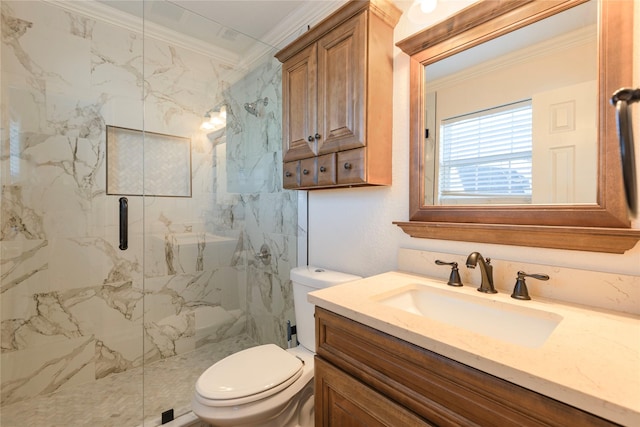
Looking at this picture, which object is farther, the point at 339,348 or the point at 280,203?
the point at 280,203

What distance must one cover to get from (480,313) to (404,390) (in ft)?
1.39

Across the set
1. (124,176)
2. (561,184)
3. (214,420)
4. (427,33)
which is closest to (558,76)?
(561,184)

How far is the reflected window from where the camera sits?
40.6 inches

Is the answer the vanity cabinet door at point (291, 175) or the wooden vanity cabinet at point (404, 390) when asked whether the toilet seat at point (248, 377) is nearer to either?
the wooden vanity cabinet at point (404, 390)

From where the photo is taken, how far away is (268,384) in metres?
1.19

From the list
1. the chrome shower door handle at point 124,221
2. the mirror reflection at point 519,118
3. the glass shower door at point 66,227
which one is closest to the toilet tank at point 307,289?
the mirror reflection at point 519,118

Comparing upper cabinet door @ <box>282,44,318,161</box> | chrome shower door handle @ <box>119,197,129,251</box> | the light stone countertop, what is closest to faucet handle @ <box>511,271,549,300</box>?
the light stone countertop

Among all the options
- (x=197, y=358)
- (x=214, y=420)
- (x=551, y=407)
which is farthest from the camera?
(x=197, y=358)

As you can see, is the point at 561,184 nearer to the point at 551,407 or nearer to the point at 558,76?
the point at 558,76

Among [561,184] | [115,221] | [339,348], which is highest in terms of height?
[561,184]

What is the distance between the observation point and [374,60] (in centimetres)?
131

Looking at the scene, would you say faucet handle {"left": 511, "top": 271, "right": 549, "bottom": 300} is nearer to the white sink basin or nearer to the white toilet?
the white sink basin

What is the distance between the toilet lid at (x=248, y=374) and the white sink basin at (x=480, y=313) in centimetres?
60

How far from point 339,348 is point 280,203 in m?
1.30
